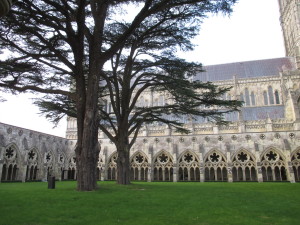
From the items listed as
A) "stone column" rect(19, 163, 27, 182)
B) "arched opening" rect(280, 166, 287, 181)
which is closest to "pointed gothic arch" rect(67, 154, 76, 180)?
"stone column" rect(19, 163, 27, 182)

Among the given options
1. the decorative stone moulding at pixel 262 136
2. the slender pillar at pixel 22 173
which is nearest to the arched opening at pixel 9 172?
the slender pillar at pixel 22 173

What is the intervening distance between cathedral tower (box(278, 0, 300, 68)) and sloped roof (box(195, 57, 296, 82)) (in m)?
1.63

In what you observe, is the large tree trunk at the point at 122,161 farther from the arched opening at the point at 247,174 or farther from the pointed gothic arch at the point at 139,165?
the arched opening at the point at 247,174

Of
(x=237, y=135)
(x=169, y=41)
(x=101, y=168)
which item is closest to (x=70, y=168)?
(x=101, y=168)

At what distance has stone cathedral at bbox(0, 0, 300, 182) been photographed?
22.9 metres

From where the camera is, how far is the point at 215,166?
2473cm

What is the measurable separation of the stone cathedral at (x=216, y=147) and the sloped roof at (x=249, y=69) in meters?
0.22

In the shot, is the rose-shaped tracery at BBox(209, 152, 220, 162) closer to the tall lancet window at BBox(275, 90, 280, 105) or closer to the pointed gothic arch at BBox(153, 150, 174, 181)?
the pointed gothic arch at BBox(153, 150, 174, 181)

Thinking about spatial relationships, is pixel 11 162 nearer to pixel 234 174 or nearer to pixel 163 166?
pixel 163 166

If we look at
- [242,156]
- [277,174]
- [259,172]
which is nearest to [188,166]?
[242,156]

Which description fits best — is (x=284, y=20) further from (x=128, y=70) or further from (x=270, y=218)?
(x=270, y=218)

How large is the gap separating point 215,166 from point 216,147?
184cm

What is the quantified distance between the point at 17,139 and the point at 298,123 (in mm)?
25109

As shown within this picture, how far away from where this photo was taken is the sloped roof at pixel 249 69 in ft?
103
